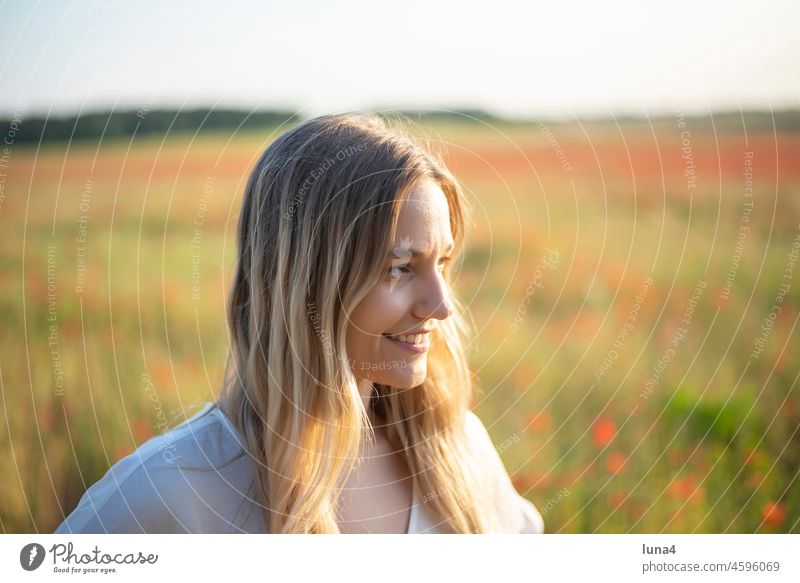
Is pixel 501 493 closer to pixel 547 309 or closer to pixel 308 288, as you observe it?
pixel 308 288

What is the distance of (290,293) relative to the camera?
41.4 inches

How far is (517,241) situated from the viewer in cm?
204

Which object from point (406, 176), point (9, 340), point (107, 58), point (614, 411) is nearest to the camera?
point (406, 176)

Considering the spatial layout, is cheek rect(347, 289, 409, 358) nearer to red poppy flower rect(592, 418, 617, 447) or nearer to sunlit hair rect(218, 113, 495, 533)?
sunlit hair rect(218, 113, 495, 533)

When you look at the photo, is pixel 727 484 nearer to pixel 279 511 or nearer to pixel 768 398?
pixel 768 398

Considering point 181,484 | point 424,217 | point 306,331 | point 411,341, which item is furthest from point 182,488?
A: point 424,217

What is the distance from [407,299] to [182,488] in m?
0.40

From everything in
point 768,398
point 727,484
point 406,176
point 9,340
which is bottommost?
point 727,484

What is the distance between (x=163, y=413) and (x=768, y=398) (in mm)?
1349

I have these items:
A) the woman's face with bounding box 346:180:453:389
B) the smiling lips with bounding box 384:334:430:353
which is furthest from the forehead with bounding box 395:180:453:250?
the smiling lips with bounding box 384:334:430:353

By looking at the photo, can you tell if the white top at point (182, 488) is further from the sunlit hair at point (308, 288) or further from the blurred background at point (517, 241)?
the blurred background at point (517, 241)

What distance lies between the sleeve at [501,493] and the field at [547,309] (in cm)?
32

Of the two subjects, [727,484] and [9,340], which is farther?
[727,484]
